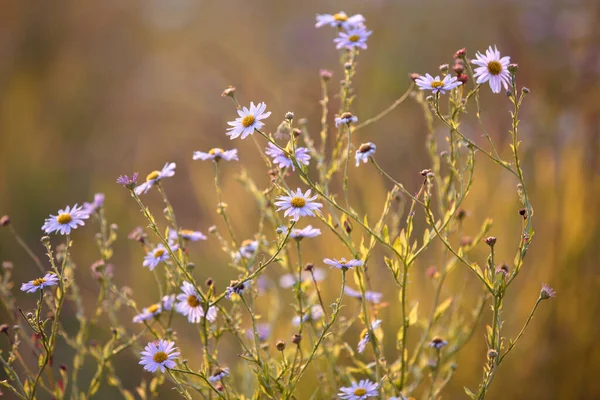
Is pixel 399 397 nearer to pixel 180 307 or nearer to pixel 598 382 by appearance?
pixel 180 307

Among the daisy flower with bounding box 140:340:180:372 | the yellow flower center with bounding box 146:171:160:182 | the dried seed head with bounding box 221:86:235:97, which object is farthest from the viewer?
the yellow flower center with bounding box 146:171:160:182

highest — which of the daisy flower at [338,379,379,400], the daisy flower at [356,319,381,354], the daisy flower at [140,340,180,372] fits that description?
the daisy flower at [356,319,381,354]

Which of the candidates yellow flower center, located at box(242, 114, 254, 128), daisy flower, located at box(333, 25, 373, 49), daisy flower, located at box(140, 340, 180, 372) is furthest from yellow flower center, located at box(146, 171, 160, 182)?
daisy flower, located at box(333, 25, 373, 49)

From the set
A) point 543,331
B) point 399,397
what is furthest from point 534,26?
point 399,397

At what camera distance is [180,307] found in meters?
1.32

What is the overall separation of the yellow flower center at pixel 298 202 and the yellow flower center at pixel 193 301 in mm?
298

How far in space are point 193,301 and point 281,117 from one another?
57.9 inches

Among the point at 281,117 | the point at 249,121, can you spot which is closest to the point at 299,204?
the point at 249,121

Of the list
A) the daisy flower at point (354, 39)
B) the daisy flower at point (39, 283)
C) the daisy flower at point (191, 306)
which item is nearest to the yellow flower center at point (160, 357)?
the daisy flower at point (191, 306)

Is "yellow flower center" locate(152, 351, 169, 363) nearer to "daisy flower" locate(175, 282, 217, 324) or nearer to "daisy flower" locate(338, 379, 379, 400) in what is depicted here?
"daisy flower" locate(175, 282, 217, 324)

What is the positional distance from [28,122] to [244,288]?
2586mm

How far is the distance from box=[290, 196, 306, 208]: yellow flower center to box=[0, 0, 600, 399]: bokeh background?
81cm

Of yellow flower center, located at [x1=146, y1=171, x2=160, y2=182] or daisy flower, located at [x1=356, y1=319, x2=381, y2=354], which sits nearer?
daisy flower, located at [x1=356, y1=319, x2=381, y2=354]

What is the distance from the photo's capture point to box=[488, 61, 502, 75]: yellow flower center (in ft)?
4.01
